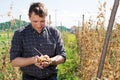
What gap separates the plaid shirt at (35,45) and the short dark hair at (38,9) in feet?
1.03

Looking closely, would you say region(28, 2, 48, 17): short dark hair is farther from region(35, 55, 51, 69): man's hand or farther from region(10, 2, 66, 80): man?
region(35, 55, 51, 69): man's hand

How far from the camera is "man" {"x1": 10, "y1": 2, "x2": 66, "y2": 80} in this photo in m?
4.32

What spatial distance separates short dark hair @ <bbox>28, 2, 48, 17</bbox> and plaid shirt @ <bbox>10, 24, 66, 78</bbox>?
0.32 m

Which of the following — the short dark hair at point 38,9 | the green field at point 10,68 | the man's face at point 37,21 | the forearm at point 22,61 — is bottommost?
the green field at point 10,68


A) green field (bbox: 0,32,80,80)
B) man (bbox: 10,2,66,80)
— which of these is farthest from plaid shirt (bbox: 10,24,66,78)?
green field (bbox: 0,32,80,80)

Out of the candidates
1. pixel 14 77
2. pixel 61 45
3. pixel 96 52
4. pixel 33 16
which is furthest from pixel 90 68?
pixel 33 16

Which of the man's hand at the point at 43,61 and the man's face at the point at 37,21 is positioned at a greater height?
the man's face at the point at 37,21

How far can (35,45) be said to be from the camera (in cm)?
443

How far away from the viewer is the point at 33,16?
4.20 metres

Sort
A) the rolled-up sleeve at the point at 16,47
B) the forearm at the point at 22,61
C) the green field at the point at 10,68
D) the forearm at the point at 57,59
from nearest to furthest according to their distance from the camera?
the forearm at the point at 22,61
the forearm at the point at 57,59
the rolled-up sleeve at the point at 16,47
the green field at the point at 10,68

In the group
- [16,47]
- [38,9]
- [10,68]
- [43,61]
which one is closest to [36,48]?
[16,47]

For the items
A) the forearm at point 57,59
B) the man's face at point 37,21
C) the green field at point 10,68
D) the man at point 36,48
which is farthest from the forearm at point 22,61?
the green field at point 10,68

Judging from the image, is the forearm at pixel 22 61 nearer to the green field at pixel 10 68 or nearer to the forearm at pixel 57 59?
the forearm at pixel 57 59

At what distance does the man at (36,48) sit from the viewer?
4.32m
